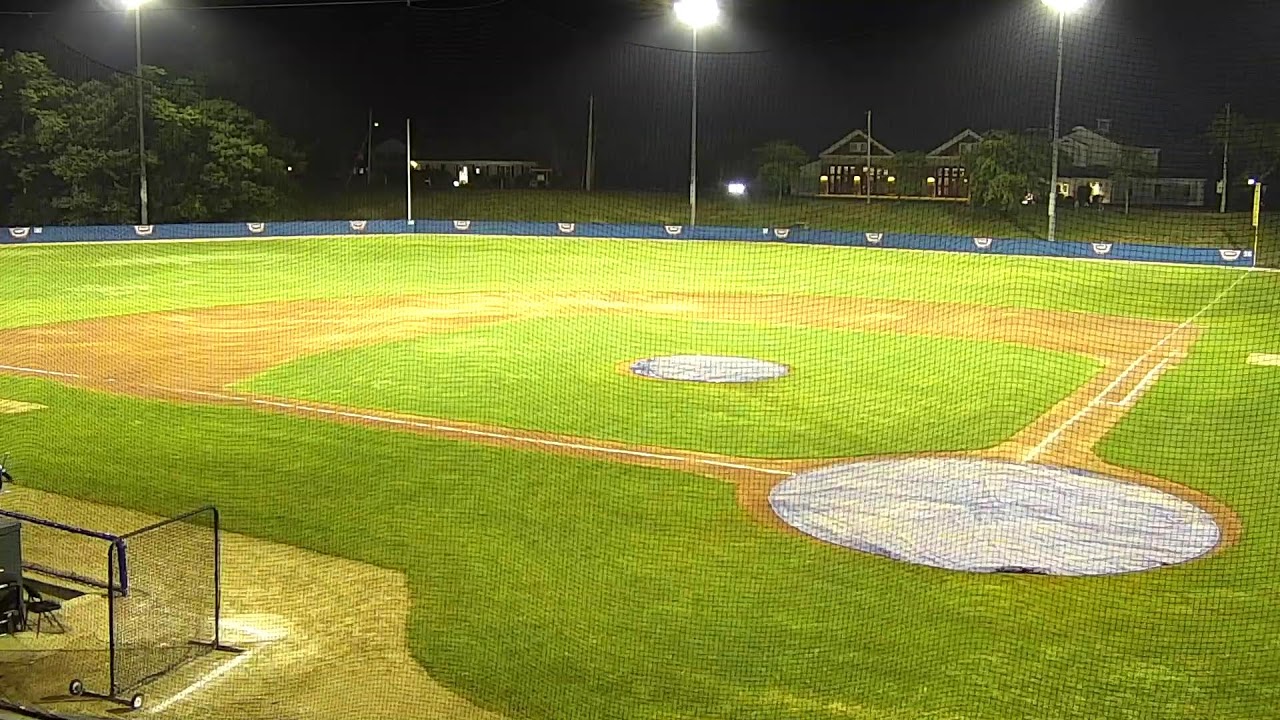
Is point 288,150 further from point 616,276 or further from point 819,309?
point 819,309

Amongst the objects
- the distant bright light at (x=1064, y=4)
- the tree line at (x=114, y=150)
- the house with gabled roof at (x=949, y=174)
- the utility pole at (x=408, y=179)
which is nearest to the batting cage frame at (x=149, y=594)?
the distant bright light at (x=1064, y=4)

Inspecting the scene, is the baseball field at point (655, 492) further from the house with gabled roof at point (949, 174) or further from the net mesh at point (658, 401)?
the house with gabled roof at point (949, 174)

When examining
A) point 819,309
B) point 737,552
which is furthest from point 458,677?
point 819,309

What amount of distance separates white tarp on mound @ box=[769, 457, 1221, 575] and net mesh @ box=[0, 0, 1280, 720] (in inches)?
2.3

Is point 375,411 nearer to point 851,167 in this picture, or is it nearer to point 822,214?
point 822,214

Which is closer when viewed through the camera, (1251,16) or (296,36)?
(1251,16)

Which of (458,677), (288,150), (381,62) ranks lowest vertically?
(458,677)

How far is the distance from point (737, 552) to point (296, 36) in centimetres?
4754

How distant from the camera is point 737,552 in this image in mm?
10695

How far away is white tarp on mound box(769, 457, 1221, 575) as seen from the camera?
10.6 m

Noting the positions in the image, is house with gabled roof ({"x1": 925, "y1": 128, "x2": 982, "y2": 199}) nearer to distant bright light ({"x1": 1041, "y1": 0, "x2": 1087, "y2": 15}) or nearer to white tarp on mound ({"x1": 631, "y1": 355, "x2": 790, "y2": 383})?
distant bright light ({"x1": 1041, "y1": 0, "x2": 1087, "y2": 15})

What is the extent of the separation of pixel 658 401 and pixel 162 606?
9.17 m

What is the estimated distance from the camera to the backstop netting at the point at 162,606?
25.8 feet

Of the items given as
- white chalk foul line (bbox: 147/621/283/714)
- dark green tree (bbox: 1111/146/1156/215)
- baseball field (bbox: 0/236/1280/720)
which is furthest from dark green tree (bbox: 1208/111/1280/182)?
white chalk foul line (bbox: 147/621/283/714)
